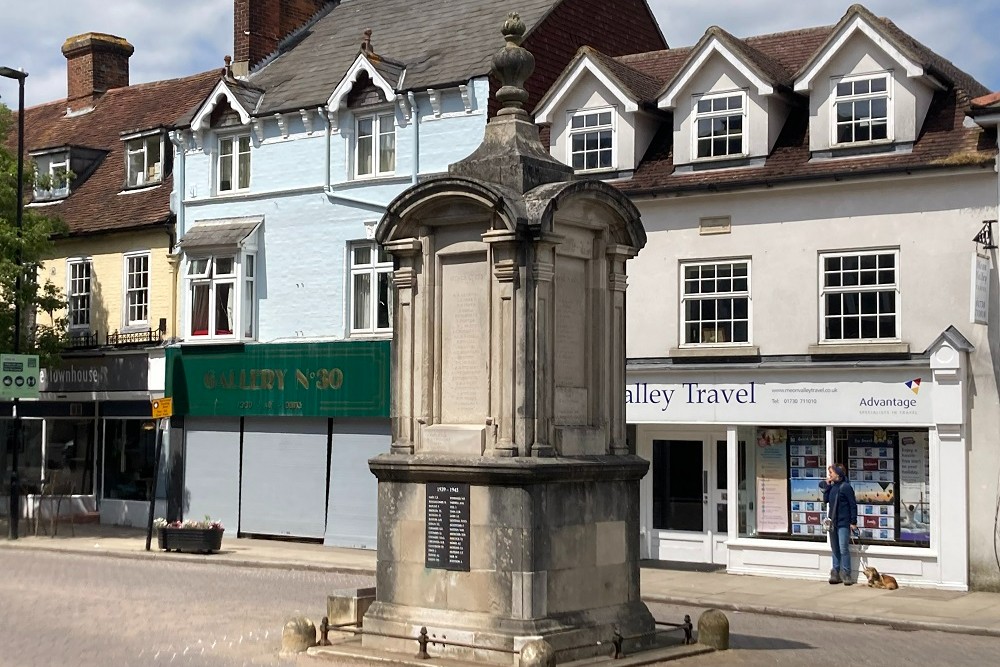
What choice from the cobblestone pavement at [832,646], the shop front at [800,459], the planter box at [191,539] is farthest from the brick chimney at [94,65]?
the cobblestone pavement at [832,646]

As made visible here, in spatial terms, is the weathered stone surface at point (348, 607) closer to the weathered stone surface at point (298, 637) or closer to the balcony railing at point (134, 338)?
the weathered stone surface at point (298, 637)

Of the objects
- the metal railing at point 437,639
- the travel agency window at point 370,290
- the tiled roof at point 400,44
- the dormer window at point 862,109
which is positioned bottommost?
the metal railing at point 437,639

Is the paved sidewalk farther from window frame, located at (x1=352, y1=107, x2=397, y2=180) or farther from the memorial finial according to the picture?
the memorial finial

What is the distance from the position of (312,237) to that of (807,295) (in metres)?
11.1

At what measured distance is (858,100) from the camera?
76.1ft

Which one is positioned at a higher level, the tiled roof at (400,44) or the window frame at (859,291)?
the tiled roof at (400,44)

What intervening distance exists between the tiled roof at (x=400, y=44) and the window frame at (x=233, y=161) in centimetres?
98

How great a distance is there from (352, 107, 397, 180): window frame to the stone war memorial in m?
14.5

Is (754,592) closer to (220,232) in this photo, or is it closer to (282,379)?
(282,379)

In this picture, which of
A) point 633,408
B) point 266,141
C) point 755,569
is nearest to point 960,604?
point 755,569

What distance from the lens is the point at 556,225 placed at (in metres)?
13.8

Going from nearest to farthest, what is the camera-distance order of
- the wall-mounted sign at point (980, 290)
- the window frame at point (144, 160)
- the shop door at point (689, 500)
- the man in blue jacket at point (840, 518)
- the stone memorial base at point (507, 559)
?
1. the stone memorial base at point (507, 559)
2. the wall-mounted sign at point (980, 290)
3. the man in blue jacket at point (840, 518)
4. the shop door at point (689, 500)
5. the window frame at point (144, 160)

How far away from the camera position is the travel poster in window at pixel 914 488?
22.1 metres

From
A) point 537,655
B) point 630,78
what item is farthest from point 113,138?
point 537,655
